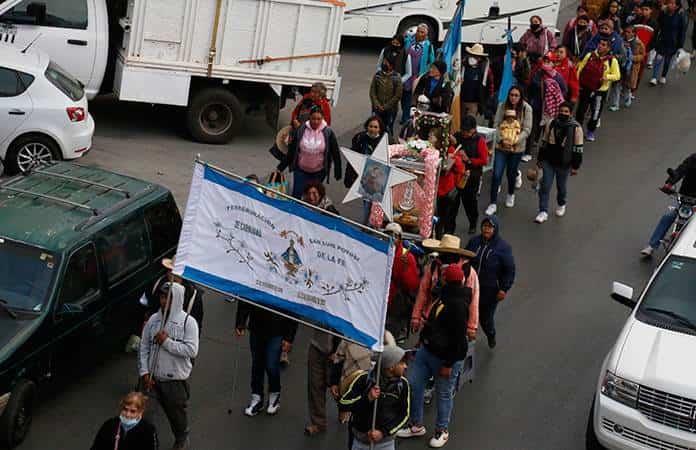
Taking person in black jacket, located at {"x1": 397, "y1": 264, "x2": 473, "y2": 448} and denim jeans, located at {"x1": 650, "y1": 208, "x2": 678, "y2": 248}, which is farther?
denim jeans, located at {"x1": 650, "y1": 208, "x2": 678, "y2": 248}

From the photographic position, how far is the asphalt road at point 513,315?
10.3 m

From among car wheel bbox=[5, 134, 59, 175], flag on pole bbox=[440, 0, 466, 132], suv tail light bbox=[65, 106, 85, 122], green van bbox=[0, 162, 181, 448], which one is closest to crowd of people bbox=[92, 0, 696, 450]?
flag on pole bbox=[440, 0, 466, 132]

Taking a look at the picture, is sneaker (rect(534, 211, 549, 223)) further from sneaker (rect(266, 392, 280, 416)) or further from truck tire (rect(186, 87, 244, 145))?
sneaker (rect(266, 392, 280, 416))

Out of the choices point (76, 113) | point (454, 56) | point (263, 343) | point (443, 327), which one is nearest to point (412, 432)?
point (443, 327)

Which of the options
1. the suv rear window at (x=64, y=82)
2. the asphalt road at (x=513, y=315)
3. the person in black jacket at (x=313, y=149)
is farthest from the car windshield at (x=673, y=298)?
the suv rear window at (x=64, y=82)

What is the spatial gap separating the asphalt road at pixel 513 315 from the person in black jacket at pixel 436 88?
67.4 inches

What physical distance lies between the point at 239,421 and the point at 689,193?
674 cm

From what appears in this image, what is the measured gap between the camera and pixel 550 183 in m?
15.3

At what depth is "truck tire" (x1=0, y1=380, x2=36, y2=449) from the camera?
923 centimetres

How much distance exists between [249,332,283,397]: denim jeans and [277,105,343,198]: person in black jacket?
3959mm

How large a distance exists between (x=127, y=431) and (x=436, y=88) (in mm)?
9529

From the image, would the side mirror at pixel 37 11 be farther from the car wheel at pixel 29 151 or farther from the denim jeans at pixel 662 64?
the denim jeans at pixel 662 64

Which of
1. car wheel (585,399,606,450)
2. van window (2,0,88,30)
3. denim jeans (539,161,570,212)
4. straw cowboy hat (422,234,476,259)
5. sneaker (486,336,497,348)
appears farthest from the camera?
van window (2,0,88,30)

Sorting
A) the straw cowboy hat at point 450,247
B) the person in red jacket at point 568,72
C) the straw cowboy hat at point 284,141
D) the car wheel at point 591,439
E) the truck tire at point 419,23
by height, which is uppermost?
the truck tire at point 419,23
